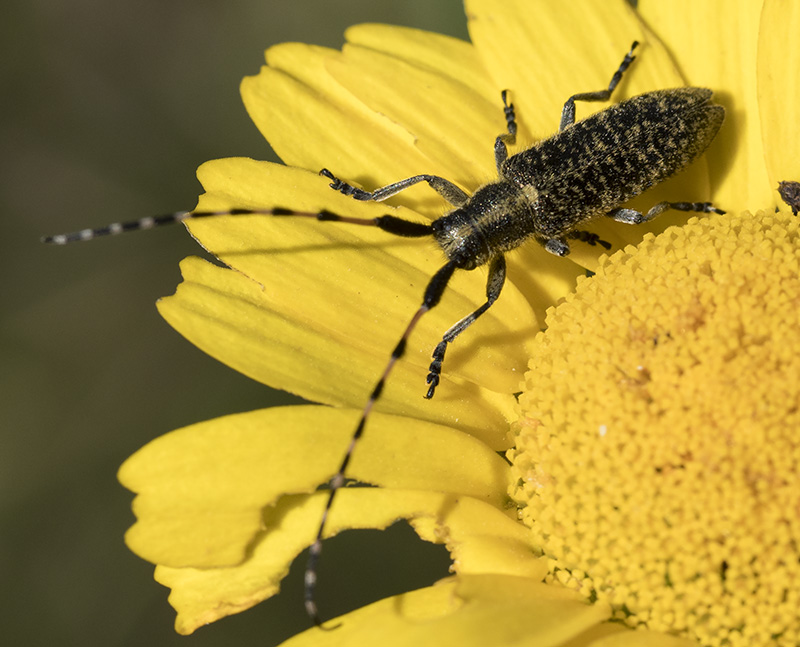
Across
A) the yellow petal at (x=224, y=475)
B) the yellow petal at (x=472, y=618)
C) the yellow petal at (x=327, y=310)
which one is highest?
the yellow petal at (x=327, y=310)

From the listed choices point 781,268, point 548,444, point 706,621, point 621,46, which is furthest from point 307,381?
point 621,46

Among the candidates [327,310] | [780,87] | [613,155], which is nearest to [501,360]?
[327,310]

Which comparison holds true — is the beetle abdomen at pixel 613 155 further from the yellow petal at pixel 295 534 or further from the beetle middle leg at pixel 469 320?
the yellow petal at pixel 295 534

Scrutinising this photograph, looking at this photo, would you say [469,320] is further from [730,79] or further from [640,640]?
[730,79]

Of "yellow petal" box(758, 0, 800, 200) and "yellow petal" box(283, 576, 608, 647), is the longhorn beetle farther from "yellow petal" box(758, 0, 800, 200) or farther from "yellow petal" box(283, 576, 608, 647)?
"yellow petal" box(283, 576, 608, 647)

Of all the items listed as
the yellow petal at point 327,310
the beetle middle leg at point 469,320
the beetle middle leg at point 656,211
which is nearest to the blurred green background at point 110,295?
the beetle middle leg at point 656,211

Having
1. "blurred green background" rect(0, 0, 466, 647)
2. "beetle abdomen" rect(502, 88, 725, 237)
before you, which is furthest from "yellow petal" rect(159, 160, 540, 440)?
"blurred green background" rect(0, 0, 466, 647)
